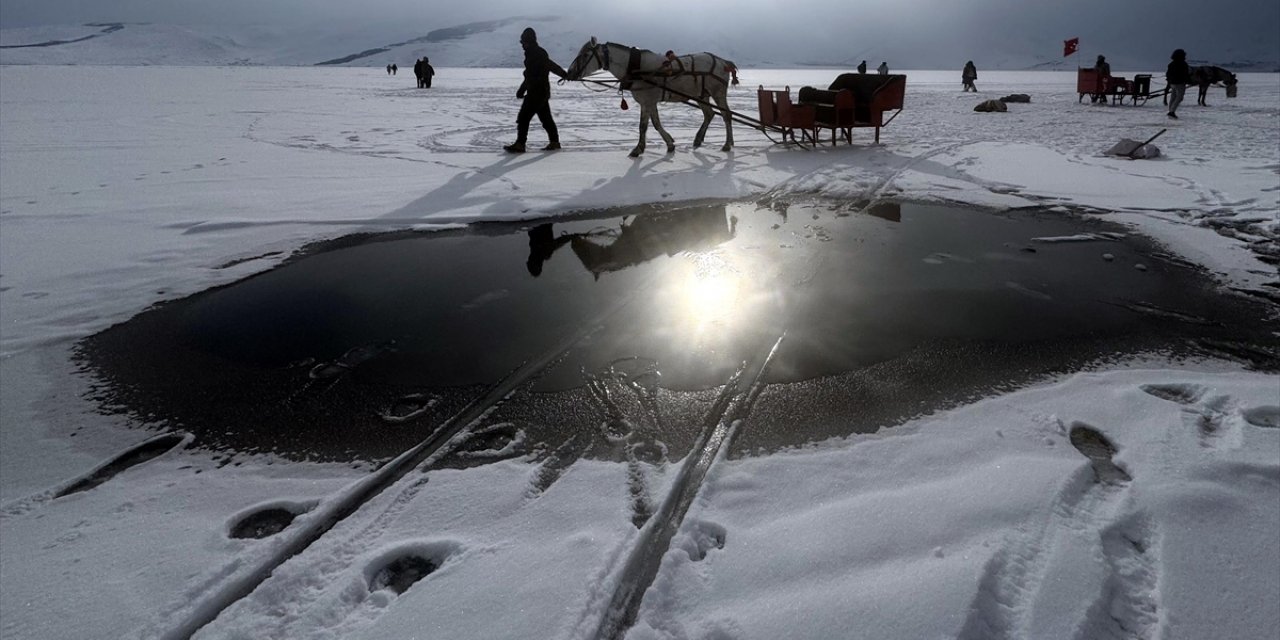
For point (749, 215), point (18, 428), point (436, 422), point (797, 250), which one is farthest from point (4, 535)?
point (749, 215)

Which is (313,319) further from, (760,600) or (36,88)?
(36,88)

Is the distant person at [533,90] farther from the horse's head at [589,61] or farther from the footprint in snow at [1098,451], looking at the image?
the footprint in snow at [1098,451]

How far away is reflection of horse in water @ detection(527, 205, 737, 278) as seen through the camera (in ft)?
17.6

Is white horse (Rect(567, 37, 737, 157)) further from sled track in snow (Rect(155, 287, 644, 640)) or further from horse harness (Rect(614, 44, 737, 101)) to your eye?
sled track in snow (Rect(155, 287, 644, 640))

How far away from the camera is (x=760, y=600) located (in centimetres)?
191

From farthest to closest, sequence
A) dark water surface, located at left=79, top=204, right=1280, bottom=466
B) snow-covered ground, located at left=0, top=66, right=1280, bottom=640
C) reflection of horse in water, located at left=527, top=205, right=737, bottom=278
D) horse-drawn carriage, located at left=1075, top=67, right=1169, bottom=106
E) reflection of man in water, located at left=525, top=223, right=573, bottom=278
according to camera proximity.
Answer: horse-drawn carriage, located at left=1075, top=67, right=1169, bottom=106
reflection of horse in water, located at left=527, top=205, right=737, bottom=278
reflection of man in water, located at left=525, top=223, right=573, bottom=278
dark water surface, located at left=79, top=204, right=1280, bottom=466
snow-covered ground, located at left=0, top=66, right=1280, bottom=640

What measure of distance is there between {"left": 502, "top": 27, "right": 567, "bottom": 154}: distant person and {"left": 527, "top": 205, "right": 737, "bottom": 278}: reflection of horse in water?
15.3 feet

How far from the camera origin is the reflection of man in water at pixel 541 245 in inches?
207

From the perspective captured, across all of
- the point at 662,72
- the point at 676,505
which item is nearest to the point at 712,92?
the point at 662,72

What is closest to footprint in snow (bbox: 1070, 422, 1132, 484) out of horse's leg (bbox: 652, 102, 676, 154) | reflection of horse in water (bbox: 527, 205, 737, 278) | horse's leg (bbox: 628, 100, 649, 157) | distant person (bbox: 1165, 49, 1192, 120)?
reflection of horse in water (bbox: 527, 205, 737, 278)

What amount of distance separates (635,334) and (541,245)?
89.4 inches

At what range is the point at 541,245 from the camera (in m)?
5.81

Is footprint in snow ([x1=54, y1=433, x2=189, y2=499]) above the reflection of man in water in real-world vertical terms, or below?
below

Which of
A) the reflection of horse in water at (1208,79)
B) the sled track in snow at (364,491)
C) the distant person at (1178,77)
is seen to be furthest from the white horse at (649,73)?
the reflection of horse in water at (1208,79)
